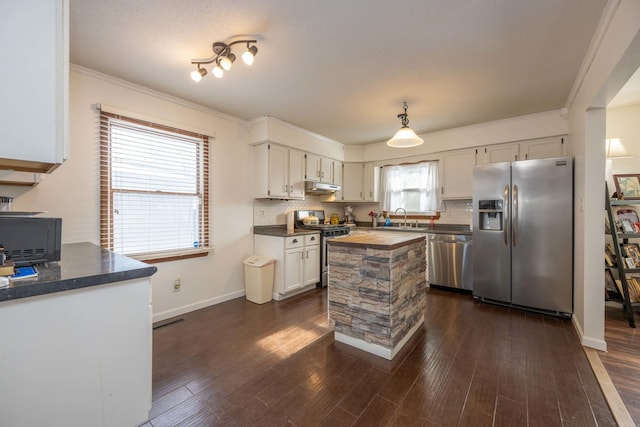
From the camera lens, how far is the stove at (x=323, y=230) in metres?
4.23

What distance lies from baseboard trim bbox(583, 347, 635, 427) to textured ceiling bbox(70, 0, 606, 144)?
2536mm

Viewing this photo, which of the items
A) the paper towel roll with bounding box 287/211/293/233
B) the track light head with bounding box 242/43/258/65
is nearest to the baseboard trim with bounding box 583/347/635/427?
the track light head with bounding box 242/43/258/65

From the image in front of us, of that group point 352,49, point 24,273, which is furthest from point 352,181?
point 24,273

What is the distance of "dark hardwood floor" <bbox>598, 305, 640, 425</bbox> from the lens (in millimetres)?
1756

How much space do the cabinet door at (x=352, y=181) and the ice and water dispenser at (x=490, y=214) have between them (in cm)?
228

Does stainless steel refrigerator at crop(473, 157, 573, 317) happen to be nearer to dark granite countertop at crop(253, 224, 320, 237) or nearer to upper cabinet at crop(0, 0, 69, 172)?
dark granite countertop at crop(253, 224, 320, 237)

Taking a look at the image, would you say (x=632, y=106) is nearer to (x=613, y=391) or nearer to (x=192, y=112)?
(x=613, y=391)

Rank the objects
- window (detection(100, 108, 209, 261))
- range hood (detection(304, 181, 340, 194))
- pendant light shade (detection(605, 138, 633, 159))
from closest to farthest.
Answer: window (detection(100, 108, 209, 261)), pendant light shade (detection(605, 138, 633, 159)), range hood (detection(304, 181, 340, 194))

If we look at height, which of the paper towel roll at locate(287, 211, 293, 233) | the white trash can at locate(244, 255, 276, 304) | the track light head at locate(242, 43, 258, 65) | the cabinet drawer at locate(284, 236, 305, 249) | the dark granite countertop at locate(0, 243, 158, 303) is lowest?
the white trash can at locate(244, 255, 276, 304)

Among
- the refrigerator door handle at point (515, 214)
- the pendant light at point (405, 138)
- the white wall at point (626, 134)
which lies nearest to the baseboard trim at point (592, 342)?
the refrigerator door handle at point (515, 214)

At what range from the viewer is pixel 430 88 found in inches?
114

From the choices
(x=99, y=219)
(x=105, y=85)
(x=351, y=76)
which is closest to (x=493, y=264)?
(x=351, y=76)

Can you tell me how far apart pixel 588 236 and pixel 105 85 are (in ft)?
15.6

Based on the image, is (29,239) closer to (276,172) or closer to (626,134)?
(276,172)
